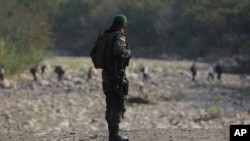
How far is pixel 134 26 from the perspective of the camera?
7900 centimetres

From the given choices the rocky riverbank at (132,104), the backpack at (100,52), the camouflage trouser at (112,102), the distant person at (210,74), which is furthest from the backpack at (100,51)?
the distant person at (210,74)

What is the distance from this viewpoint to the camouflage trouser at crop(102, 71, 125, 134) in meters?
9.37

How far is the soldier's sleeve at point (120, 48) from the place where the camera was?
29.7 feet

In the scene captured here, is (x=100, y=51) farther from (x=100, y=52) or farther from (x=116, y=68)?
(x=116, y=68)

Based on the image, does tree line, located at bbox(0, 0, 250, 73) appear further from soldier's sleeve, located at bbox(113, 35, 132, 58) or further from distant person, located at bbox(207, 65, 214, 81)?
soldier's sleeve, located at bbox(113, 35, 132, 58)

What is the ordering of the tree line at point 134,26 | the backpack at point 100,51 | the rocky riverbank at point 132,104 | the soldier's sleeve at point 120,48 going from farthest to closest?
the tree line at point 134,26 → the rocky riverbank at point 132,104 → the backpack at point 100,51 → the soldier's sleeve at point 120,48

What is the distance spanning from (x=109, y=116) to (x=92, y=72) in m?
32.5

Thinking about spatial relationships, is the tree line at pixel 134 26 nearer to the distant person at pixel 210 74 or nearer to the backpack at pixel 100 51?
the distant person at pixel 210 74

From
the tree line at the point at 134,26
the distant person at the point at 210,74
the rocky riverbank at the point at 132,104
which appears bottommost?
the rocky riverbank at the point at 132,104

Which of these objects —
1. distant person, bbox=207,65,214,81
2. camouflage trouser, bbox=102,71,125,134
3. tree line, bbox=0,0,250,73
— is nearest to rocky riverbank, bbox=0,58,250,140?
distant person, bbox=207,65,214,81

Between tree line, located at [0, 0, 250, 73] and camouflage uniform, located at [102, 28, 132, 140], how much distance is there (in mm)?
31239

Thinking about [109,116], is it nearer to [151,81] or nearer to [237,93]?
[237,93]

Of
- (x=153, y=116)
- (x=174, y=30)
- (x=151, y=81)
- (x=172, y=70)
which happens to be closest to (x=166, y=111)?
(x=153, y=116)

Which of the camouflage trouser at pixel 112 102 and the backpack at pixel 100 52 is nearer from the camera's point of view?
the backpack at pixel 100 52
